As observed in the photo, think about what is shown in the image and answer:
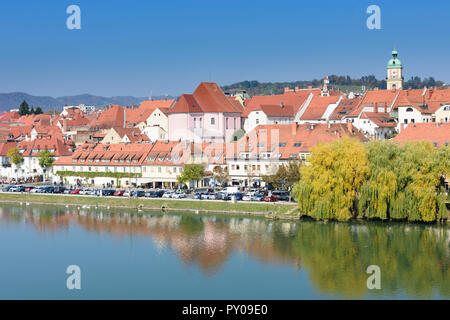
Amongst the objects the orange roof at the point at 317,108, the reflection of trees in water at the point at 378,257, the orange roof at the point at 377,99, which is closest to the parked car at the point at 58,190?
the reflection of trees in water at the point at 378,257

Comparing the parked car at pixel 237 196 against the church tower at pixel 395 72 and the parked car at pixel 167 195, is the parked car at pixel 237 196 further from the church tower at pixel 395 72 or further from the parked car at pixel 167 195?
the church tower at pixel 395 72

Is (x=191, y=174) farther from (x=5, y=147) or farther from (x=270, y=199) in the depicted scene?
(x=5, y=147)

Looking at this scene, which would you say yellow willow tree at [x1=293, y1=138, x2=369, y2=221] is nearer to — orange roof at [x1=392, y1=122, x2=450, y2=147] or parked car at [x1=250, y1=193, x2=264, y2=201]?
parked car at [x1=250, y1=193, x2=264, y2=201]

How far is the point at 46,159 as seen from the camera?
2228 inches

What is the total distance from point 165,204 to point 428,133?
18.7 m

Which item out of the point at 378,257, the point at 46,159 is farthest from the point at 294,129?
the point at 46,159

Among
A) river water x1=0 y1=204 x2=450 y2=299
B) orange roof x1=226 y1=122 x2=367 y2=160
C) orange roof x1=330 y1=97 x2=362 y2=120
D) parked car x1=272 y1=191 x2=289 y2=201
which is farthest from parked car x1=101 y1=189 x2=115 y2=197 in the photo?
orange roof x1=330 y1=97 x2=362 y2=120
